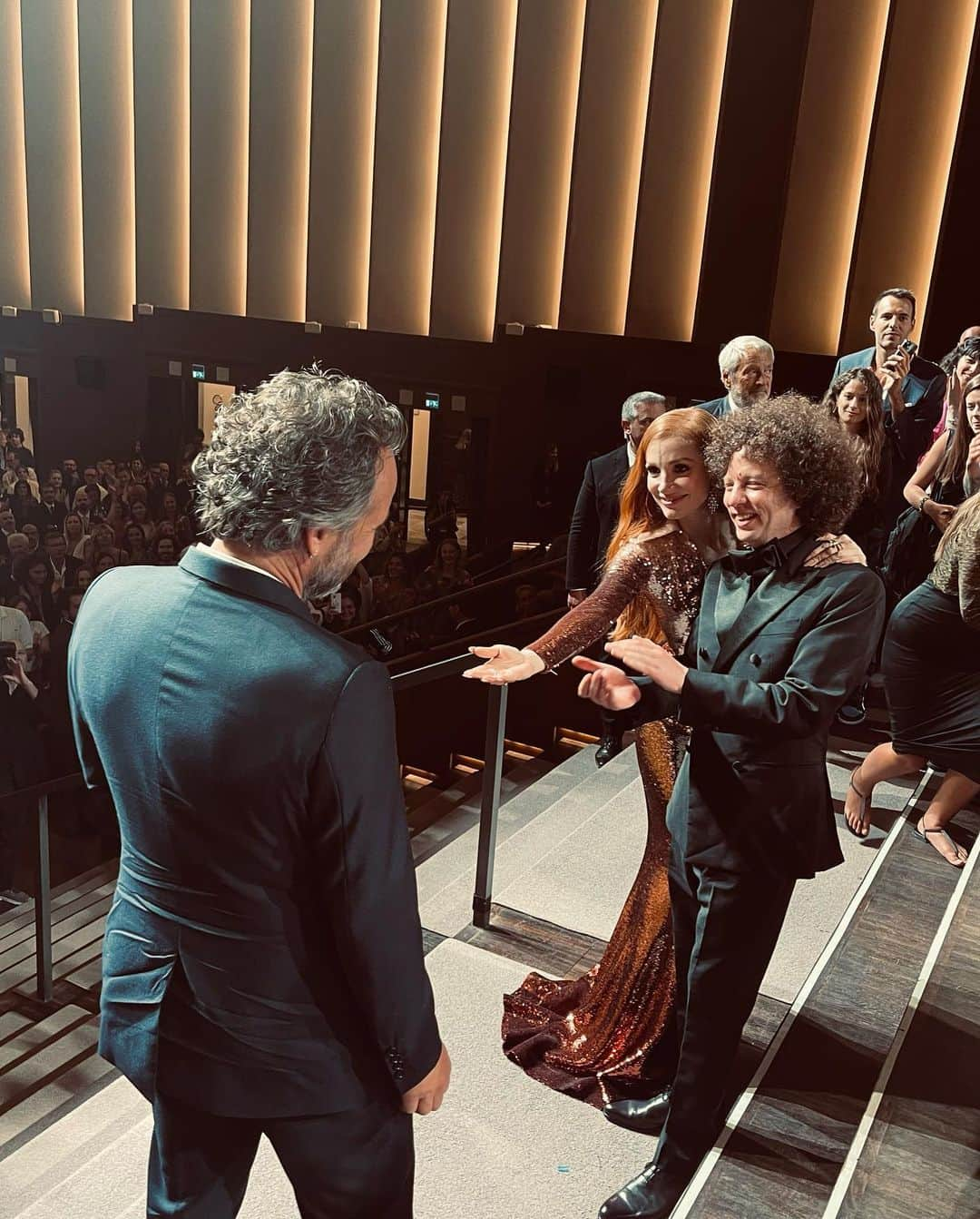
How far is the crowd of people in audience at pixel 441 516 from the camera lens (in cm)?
368

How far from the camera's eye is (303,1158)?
4.55 feet

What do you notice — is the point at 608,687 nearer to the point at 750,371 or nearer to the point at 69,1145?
the point at 69,1145

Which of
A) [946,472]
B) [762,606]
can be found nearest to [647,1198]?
[762,606]

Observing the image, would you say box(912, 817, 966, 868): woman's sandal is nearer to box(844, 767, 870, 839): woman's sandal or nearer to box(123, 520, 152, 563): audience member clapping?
box(844, 767, 870, 839): woman's sandal

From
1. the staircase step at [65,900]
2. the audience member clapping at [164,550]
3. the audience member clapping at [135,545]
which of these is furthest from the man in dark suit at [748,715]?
the audience member clapping at [135,545]

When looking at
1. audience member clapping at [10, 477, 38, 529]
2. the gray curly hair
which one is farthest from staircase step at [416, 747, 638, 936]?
audience member clapping at [10, 477, 38, 529]

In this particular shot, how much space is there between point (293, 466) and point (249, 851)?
47cm

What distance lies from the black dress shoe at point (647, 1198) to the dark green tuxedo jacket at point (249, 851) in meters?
1.01

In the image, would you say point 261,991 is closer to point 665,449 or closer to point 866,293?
point 665,449

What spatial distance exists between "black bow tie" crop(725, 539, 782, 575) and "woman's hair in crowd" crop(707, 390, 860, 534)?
8 cm

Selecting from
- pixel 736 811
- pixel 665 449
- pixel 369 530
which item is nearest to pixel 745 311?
pixel 665 449

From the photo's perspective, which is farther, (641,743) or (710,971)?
(641,743)

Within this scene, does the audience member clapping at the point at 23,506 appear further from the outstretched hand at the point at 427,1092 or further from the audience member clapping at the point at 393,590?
the outstretched hand at the point at 427,1092

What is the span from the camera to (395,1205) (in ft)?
4.77
